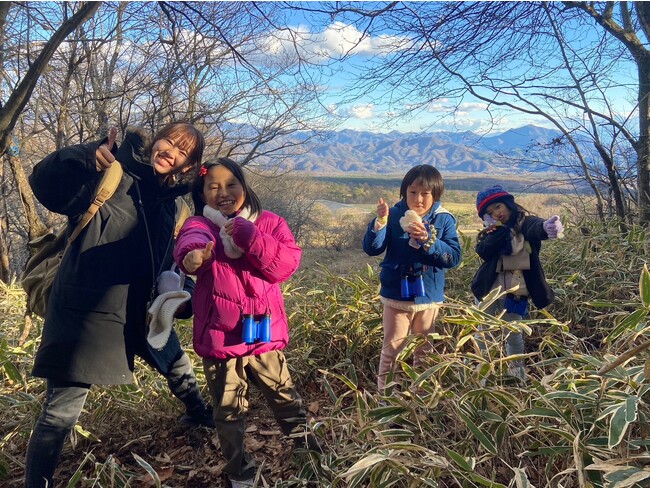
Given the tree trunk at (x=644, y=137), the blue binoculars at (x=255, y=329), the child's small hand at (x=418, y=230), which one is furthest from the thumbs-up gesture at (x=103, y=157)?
the tree trunk at (x=644, y=137)

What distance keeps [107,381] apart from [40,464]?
0.43 metres

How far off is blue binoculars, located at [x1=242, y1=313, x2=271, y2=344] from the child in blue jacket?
0.78m

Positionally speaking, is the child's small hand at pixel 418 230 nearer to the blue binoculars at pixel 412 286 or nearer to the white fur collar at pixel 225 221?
the blue binoculars at pixel 412 286

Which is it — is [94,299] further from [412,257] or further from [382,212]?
[412,257]

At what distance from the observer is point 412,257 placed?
100 inches

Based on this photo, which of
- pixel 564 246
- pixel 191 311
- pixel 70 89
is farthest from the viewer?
pixel 70 89

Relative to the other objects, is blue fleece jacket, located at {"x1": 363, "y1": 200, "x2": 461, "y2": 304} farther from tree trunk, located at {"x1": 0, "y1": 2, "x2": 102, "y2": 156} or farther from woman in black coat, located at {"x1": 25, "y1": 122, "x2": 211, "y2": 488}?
tree trunk, located at {"x1": 0, "y1": 2, "x2": 102, "y2": 156}

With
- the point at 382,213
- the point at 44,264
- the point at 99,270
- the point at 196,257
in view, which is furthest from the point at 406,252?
the point at 44,264

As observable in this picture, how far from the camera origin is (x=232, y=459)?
6.57ft

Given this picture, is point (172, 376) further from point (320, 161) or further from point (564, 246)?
point (320, 161)

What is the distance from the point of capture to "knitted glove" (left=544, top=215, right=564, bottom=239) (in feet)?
8.31

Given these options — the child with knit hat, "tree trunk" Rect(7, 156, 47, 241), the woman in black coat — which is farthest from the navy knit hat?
"tree trunk" Rect(7, 156, 47, 241)

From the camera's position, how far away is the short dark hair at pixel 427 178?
8.20 feet

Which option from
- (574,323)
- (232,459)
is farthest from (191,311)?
(574,323)
